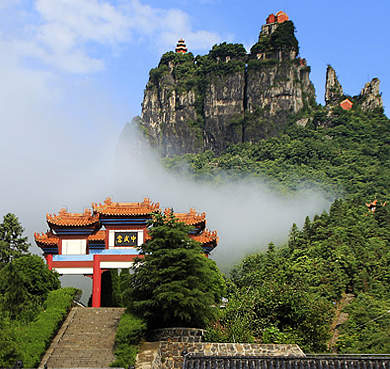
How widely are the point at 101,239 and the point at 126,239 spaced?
48.5 inches

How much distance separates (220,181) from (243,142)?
65.1 ft

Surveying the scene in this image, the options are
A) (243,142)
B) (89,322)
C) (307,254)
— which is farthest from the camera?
(243,142)

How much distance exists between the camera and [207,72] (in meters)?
150

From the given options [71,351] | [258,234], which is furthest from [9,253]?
[258,234]

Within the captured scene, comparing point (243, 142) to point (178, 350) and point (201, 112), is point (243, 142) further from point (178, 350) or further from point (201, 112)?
point (178, 350)

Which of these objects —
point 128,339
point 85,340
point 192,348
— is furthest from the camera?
point 85,340

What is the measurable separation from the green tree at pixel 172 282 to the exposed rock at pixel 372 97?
115 metres

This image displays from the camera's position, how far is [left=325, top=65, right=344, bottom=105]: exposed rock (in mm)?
137500

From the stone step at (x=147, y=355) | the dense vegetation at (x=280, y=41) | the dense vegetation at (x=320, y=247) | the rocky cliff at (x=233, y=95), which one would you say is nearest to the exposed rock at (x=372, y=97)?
the rocky cliff at (x=233, y=95)

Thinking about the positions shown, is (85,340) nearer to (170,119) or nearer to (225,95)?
(225,95)

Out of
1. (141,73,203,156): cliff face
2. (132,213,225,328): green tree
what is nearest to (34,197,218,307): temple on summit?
(132,213,225,328): green tree

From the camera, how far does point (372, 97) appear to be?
134 metres

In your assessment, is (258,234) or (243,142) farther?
(243,142)

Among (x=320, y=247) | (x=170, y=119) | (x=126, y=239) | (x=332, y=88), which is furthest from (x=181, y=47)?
(x=126, y=239)
